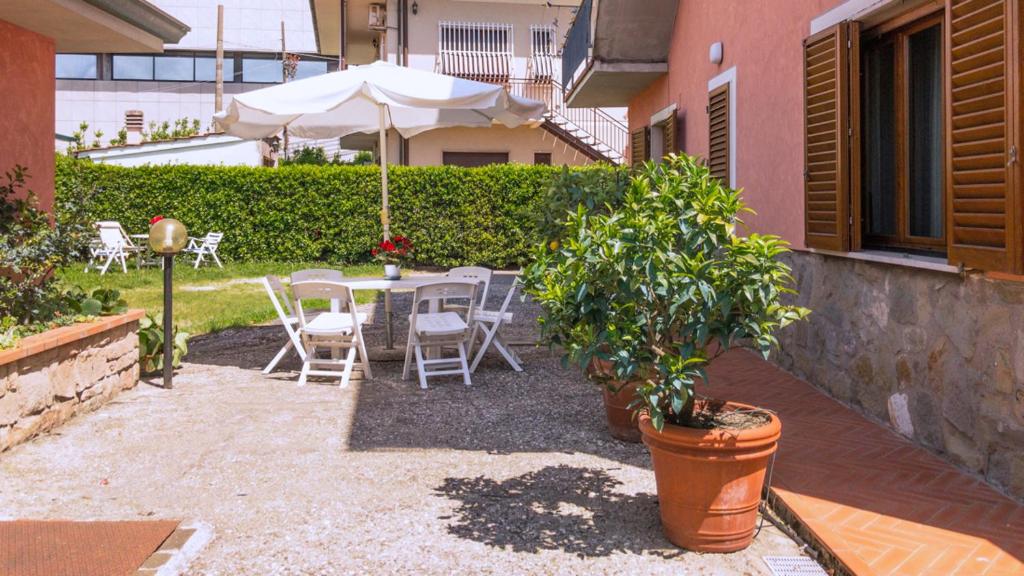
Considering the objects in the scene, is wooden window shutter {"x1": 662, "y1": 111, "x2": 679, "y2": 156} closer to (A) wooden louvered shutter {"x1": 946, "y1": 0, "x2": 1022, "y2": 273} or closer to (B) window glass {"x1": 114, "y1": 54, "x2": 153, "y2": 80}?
(A) wooden louvered shutter {"x1": 946, "y1": 0, "x2": 1022, "y2": 273}

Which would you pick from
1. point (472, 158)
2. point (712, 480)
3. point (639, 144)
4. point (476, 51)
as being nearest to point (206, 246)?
point (472, 158)

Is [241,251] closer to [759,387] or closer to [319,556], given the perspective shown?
[759,387]

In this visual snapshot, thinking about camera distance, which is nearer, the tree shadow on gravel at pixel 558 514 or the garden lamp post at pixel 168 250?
the tree shadow on gravel at pixel 558 514

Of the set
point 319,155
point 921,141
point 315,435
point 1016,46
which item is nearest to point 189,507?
point 315,435

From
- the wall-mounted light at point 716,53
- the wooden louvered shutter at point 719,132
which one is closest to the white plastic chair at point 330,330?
the wooden louvered shutter at point 719,132

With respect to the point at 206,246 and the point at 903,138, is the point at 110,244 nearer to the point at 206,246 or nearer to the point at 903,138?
the point at 206,246

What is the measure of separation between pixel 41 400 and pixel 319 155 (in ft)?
62.1

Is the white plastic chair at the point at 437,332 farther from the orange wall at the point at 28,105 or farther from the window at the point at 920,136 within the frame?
the orange wall at the point at 28,105

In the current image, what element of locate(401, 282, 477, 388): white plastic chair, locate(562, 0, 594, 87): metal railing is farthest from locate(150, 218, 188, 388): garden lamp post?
locate(562, 0, 594, 87): metal railing

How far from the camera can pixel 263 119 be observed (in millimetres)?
7742

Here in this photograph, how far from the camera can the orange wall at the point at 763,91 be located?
649 centimetres

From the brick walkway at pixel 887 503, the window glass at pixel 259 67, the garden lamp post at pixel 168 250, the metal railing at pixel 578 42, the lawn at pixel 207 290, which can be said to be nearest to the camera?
the brick walkway at pixel 887 503

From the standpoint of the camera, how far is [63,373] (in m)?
5.32

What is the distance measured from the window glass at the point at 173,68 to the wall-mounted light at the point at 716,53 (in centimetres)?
3111
